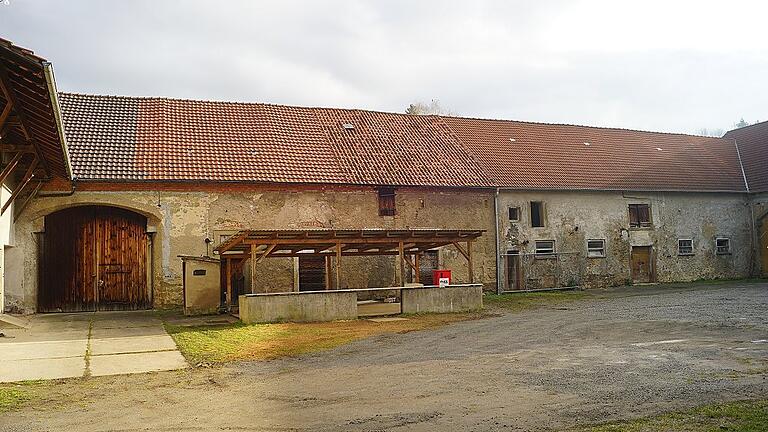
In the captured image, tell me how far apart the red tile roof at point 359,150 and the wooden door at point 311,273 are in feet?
8.28

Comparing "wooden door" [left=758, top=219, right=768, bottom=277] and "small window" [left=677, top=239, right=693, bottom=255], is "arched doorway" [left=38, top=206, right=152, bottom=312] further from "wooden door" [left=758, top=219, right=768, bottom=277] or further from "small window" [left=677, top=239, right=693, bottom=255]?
"wooden door" [left=758, top=219, right=768, bottom=277]

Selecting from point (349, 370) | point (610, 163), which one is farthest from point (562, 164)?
point (349, 370)

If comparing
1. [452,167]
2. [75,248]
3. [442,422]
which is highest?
[452,167]

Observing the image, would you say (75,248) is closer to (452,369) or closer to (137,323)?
(137,323)

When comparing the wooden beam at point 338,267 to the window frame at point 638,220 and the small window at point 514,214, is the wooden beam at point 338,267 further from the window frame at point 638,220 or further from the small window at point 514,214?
the window frame at point 638,220

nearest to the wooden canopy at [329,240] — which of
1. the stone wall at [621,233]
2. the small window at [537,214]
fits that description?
the stone wall at [621,233]

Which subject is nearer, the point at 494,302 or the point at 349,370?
the point at 349,370

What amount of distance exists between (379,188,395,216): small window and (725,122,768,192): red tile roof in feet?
54.2

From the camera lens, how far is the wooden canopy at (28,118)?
941cm

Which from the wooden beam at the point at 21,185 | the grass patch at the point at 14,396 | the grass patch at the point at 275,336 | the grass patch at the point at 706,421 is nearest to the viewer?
the grass patch at the point at 706,421

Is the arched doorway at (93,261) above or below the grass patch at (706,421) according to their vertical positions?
above

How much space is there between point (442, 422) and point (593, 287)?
64.4 ft

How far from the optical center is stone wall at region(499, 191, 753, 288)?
2368 cm

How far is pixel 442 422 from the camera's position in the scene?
623cm
